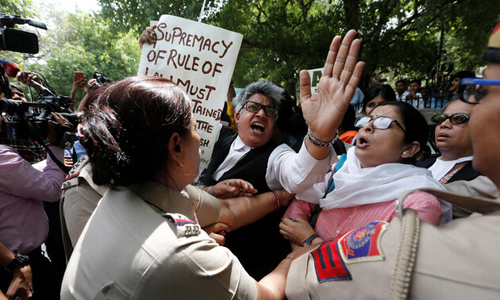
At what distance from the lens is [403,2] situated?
22.0 ft

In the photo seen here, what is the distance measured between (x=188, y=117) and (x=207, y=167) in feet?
3.90

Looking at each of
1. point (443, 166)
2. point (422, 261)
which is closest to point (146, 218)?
point (422, 261)

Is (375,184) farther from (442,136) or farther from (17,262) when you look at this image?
(17,262)

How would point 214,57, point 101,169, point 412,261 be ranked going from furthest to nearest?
point 214,57, point 101,169, point 412,261

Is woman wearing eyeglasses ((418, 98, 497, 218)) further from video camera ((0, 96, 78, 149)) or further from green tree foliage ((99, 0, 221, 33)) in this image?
green tree foliage ((99, 0, 221, 33))

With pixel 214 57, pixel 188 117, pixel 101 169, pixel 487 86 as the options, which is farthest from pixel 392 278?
pixel 214 57

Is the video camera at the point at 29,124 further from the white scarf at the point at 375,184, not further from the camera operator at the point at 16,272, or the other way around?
the white scarf at the point at 375,184

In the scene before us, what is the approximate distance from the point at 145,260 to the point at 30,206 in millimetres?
1782

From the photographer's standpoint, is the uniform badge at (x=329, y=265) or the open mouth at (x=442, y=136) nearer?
the uniform badge at (x=329, y=265)

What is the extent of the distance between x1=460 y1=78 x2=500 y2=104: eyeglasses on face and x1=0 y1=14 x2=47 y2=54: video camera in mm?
3249

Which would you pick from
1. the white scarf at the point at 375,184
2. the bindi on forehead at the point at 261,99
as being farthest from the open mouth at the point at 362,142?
the bindi on forehead at the point at 261,99

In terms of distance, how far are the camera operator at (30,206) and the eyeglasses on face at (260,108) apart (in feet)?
4.86

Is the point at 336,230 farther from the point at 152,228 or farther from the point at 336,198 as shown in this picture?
the point at 152,228

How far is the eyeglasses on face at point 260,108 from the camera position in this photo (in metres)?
2.26
